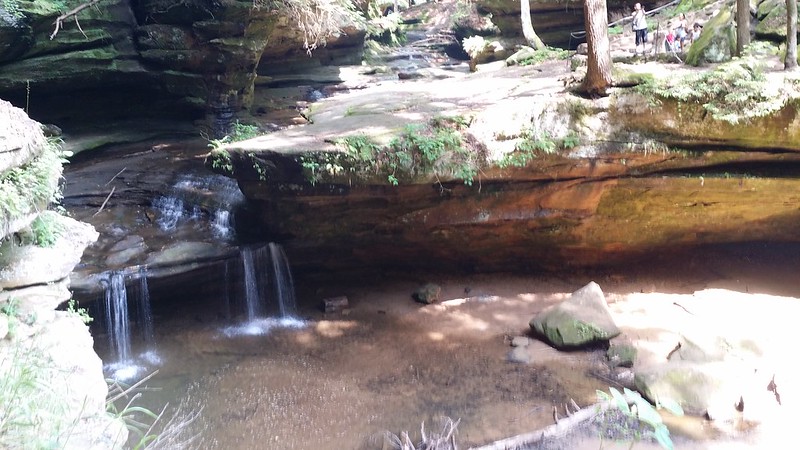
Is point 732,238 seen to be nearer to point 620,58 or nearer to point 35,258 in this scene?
point 620,58

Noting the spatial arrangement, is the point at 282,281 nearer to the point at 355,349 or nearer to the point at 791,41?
the point at 355,349

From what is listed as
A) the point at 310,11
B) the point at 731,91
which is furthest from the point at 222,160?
the point at 731,91

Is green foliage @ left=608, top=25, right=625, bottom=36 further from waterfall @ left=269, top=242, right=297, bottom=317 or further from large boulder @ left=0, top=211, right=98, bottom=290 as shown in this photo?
large boulder @ left=0, top=211, right=98, bottom=290

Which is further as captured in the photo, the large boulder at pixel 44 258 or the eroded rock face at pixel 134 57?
the eroded rock face at pixel 134 57

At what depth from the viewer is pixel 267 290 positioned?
377 inches

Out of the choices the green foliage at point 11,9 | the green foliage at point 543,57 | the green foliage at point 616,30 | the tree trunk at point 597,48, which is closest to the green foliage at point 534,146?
the tree trunk at point 597,48

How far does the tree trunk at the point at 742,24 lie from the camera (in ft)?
31.5

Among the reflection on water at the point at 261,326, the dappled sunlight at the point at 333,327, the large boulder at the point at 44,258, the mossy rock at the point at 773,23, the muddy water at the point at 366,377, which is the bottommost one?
the muddy water at the point at 366,377

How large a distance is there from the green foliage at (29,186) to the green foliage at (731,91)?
7.95 m

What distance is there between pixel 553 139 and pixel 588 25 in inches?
70.4

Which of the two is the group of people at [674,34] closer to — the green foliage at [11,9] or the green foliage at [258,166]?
the green foliage at [258,166]

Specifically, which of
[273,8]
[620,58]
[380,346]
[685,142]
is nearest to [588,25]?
[685,142]

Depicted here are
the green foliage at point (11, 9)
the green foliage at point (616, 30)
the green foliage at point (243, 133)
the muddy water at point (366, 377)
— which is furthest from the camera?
the green foliage at point (616, 30)

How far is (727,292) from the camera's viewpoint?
9383mm
